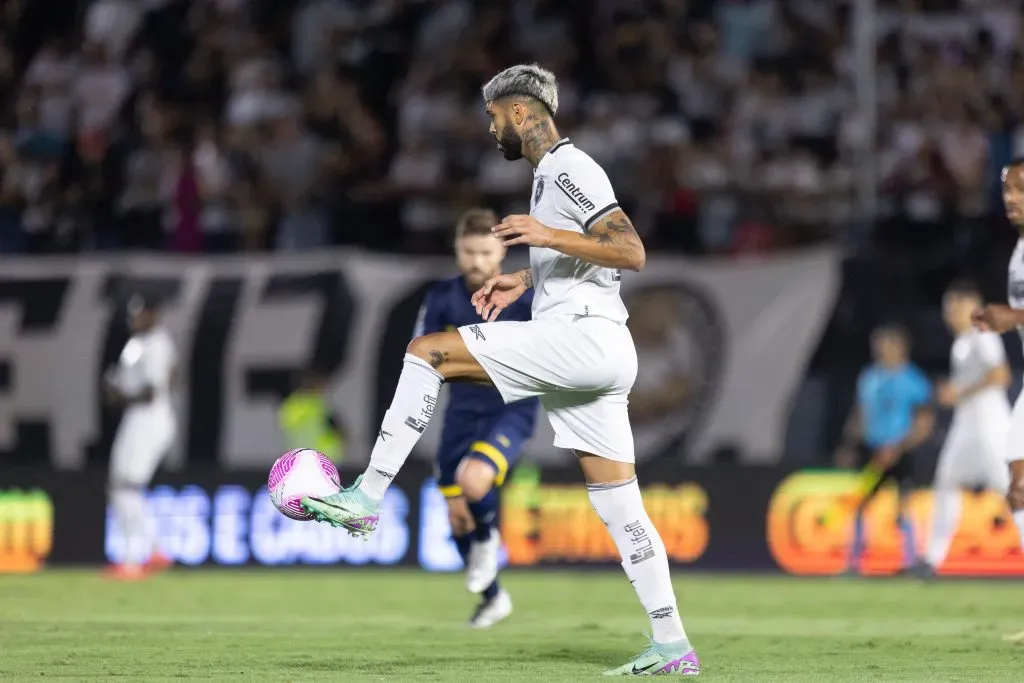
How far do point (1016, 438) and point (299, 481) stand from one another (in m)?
4.16

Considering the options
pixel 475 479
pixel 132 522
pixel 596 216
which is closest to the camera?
pixel 596 216

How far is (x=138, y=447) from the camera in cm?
1634

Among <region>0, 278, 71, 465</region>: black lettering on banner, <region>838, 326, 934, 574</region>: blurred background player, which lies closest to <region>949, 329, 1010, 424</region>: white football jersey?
<region>838, 326, 934, 574</region>: blurred background player

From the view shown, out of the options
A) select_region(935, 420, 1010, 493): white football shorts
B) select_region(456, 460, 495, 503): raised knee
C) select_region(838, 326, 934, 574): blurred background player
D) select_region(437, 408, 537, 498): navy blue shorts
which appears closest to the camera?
select_region(456, 460, 495, 503): raised knee

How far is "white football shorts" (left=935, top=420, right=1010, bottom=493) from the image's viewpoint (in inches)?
587

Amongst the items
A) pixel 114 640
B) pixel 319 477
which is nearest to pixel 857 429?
pixel 114 640

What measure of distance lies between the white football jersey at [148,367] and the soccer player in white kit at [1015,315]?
9177 millimetres

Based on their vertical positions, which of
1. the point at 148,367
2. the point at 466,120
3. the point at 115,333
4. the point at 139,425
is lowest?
the point at 139,425

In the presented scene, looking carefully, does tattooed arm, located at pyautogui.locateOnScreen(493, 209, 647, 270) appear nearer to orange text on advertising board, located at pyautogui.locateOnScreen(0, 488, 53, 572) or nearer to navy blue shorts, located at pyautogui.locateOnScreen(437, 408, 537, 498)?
navy blue shorts, located at pyautogui.locateOnScreen(437, 408, 537, 498)

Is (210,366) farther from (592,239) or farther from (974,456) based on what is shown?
(592,239)

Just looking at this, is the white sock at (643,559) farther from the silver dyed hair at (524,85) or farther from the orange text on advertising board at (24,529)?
the orange text on advertising board at (24,529)

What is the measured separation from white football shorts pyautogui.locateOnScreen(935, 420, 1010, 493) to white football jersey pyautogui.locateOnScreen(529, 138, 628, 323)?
26.8ft

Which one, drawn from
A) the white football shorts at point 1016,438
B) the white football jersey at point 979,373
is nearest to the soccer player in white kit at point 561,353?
the white football shorts at point 1016,438

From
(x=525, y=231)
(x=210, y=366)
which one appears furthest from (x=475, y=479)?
(x=210, y=366)
